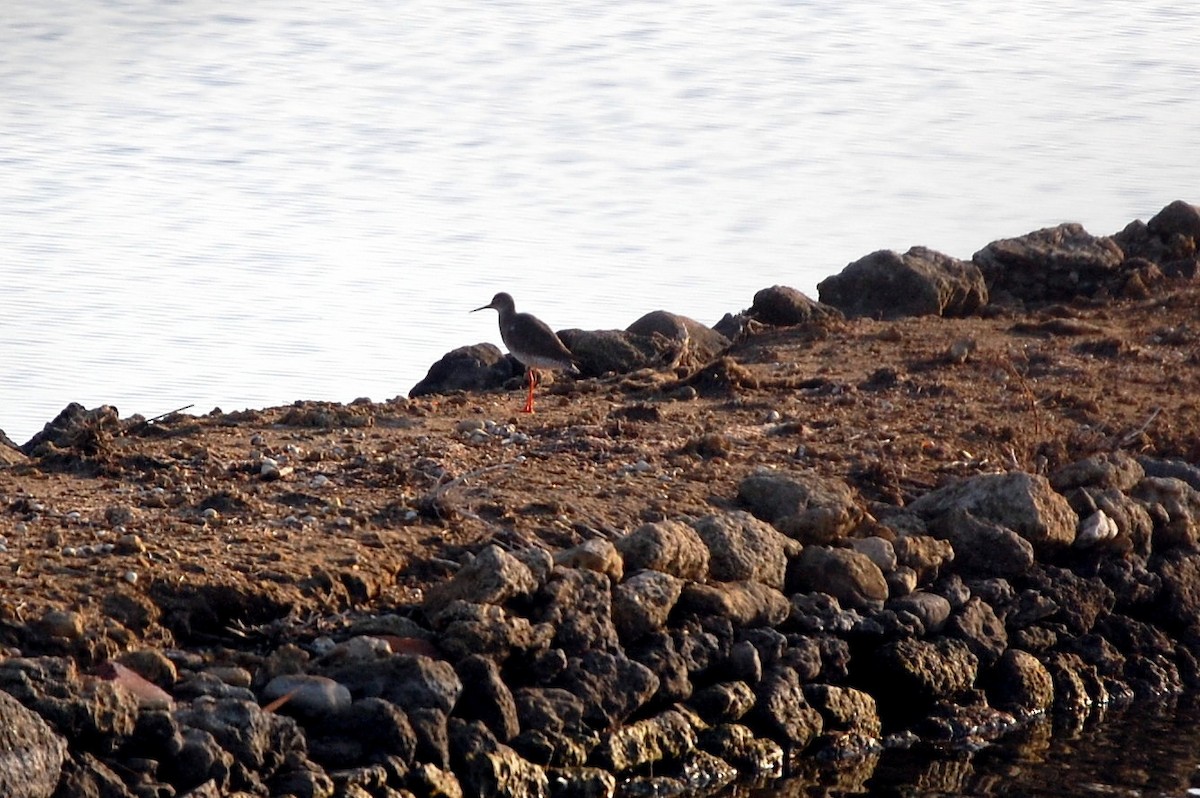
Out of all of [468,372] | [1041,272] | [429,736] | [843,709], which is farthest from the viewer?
[1041,272]

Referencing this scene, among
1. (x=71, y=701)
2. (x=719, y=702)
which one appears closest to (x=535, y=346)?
(x=719, y=702)

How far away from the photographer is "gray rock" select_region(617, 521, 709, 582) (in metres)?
8.81

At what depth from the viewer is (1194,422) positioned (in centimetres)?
1211

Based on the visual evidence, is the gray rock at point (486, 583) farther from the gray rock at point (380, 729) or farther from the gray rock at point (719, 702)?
the gray rock at point (719, 702)

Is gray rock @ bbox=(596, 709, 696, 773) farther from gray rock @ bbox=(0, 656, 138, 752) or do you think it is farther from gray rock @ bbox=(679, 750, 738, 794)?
gray rock @ bbox=(0, 656, 138, 752)

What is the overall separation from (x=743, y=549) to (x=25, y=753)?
3.78m

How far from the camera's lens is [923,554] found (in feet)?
32.2

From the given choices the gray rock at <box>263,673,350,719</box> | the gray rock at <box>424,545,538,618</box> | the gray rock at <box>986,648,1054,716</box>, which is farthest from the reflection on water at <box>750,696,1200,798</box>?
the gray rock at <box>263,673,350,719</box>

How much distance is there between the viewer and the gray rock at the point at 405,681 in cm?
760

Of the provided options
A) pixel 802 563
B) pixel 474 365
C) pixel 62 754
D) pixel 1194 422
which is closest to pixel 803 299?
pixel 474 365

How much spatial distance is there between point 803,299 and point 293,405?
4.41 meters

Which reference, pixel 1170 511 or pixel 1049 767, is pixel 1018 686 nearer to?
pixel 1049 767

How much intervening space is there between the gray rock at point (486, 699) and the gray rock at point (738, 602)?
1233 millimetres

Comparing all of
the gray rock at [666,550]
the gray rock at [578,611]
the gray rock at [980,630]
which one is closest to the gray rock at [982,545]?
the gray rock at [980,630]
